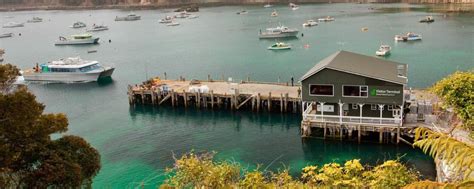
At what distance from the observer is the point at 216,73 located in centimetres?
7644

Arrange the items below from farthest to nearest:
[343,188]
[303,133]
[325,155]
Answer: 1. [303,133]
2. [325,155]
3. [343,188]

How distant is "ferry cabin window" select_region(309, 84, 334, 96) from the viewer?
41.6 metres

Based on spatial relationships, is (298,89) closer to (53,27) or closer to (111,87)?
(111,87)

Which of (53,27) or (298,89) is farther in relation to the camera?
(53,27)

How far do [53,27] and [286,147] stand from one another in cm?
16354

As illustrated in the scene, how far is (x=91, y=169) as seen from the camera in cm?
2166

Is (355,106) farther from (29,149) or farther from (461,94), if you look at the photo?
(29,149)

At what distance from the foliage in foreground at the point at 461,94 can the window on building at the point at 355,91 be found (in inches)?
249

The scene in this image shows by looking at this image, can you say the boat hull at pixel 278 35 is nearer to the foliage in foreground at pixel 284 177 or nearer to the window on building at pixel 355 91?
the window on building at pixel 355 91

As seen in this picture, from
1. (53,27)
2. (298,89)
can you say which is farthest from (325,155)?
(53,27)

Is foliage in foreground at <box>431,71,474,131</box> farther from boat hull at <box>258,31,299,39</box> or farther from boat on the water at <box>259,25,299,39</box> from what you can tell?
boat hull at <box>258,31,299,39</box>

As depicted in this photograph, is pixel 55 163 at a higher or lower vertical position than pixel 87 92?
higher

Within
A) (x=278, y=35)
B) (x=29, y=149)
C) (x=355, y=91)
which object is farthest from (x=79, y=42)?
(x=29, y=149)

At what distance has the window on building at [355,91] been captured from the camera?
40.7m
